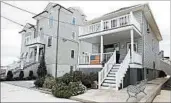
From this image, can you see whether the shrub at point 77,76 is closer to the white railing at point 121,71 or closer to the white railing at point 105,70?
the white railing at point 105,70

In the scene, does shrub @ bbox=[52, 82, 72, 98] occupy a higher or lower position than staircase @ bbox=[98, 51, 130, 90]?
lower

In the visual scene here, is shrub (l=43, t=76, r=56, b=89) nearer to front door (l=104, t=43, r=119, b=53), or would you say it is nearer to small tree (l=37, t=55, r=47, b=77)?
front door (l=104, t=43, r=119, b=53)

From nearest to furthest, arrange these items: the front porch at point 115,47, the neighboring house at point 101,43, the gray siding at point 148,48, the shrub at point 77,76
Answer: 1. the shrub at point 77,76
2. the neighboring house at point 101,43
3. the front porch at point 115,47
4. the gray siding at point 148,48

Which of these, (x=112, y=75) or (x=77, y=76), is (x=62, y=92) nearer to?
(x=77, y=76)

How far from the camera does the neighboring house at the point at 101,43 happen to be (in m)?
11.6

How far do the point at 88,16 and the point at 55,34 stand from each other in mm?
8248

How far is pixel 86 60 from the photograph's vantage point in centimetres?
1443

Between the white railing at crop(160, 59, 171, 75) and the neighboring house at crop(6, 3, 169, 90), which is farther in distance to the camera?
the white railing at crop(160, 59, 171, 75)

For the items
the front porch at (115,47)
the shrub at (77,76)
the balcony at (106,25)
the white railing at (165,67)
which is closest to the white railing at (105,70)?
the front porch at (115,47)

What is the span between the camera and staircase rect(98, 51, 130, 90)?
10033 mm

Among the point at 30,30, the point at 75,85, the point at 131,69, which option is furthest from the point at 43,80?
the point at 30,30

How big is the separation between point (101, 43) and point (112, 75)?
10.5 ft

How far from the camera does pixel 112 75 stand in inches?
436

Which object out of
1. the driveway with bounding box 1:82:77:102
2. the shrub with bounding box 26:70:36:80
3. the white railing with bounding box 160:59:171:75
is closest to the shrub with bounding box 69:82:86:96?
the driveway with bounding box 1:82:77:102
